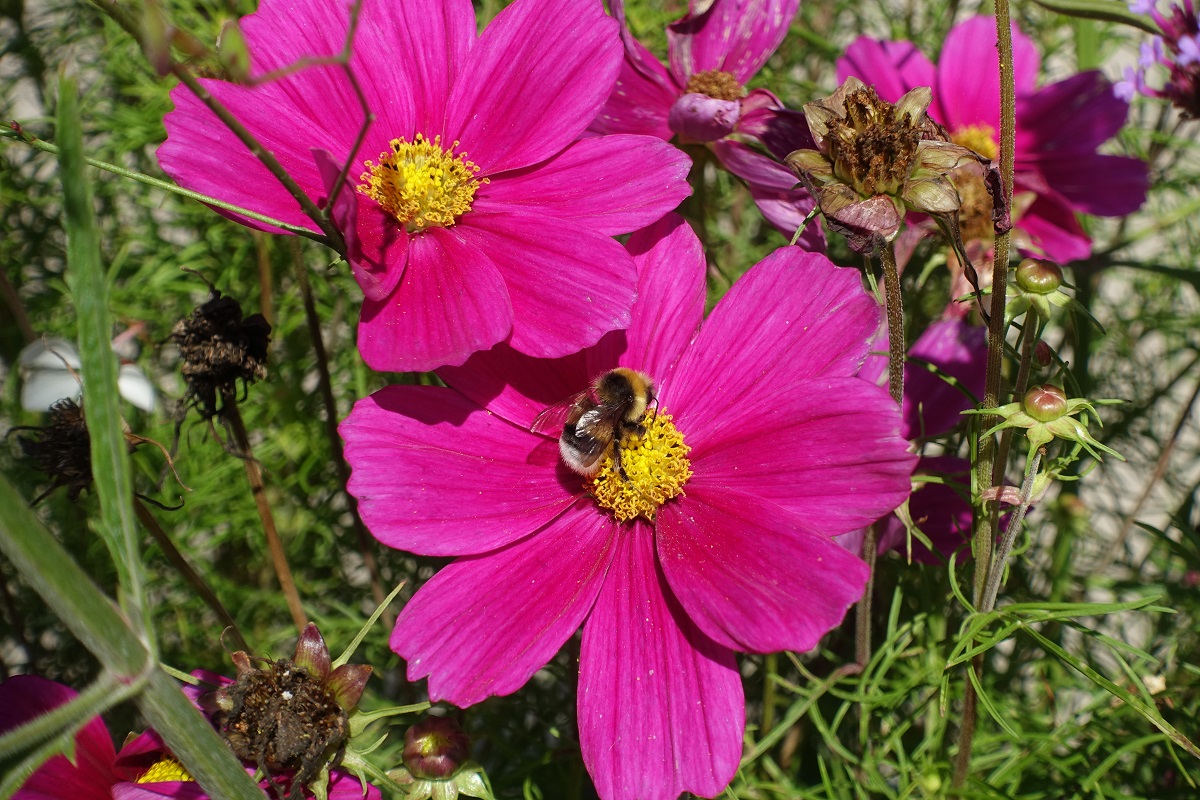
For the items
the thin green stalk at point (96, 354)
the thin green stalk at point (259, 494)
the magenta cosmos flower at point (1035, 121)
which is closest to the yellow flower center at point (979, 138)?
the magenta cosmos flower at point (1035, 121)

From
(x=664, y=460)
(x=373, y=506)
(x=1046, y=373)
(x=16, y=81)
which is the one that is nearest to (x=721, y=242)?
(x=1046, y=373)

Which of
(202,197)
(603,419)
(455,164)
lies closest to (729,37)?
(455,164)

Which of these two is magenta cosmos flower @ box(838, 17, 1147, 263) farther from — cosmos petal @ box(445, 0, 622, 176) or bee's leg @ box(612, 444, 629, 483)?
bee's leg @ box(612, 444, 629, 483)

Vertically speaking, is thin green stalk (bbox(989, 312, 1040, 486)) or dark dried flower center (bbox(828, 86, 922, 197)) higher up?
dark dried flower center (bbox(828, 86, 922, 197))

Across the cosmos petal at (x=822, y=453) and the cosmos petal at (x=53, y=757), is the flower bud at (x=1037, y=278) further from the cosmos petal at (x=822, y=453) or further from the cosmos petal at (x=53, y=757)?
the cosmos petal at (x=53, y=757)

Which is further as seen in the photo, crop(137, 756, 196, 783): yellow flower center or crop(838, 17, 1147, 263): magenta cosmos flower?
crop(838, 17, 1147, 263): magenta cosmos flower

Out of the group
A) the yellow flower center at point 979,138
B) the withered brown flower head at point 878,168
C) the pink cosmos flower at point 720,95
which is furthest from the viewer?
the yellow flower center at point 979,138

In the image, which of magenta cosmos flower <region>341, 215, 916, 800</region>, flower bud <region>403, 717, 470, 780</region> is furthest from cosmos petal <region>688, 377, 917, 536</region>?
flower bud <region>403, 717, 470, 780</region>

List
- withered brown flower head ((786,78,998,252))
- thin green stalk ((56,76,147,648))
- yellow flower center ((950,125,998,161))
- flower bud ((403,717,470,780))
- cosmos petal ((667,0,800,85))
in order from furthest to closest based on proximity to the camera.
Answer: yellow flower center ((950,125,998,161)) → cosmos petal ((667,0,800,85)) → flower bud ((403,717,470,780)) → withered brown flower head ((786,78,998,252)) → thin green stalk ((56,76,147,648))
